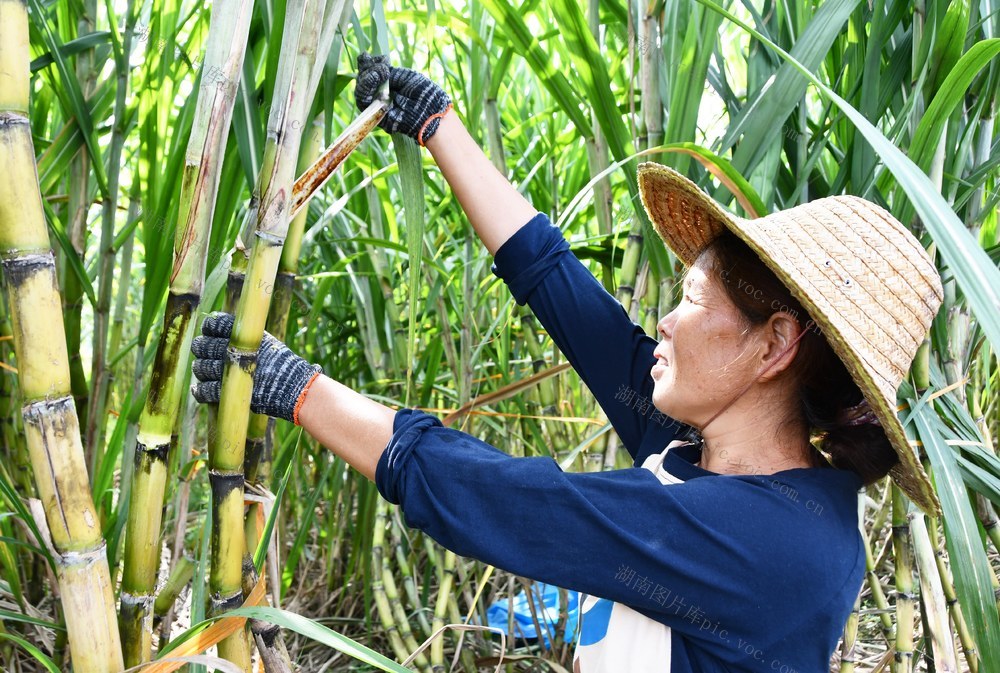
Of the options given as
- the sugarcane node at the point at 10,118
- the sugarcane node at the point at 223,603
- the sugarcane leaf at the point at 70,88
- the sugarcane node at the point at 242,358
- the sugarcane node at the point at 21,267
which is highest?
the sugarcane leaf at the point at 70,88

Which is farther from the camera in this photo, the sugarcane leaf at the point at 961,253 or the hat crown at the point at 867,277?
the hat crown at the point at 867,277

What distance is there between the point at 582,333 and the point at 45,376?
67 centimetres

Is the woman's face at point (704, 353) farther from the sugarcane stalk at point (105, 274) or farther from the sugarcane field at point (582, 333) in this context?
the sugarcane stalk at point (105, 274)

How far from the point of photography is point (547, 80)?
3.50 ft

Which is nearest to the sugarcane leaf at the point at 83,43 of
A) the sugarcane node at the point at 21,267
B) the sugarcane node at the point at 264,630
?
the sugarcane node at the point at 21,267

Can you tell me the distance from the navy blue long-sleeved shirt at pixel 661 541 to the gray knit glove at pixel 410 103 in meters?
0.34

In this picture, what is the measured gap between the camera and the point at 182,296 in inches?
25.3

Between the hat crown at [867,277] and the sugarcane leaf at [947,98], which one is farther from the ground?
the sugarcane leaf at [947,98]

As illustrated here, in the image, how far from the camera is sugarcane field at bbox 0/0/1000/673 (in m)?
0.63

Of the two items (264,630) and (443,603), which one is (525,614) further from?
(264,630)

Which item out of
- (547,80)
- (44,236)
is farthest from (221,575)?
(547,80)

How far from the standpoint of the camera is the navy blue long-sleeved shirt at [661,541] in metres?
0.78

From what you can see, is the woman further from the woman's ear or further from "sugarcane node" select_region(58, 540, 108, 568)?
"sugarcane node" select_region(58, 540, 108, 568)

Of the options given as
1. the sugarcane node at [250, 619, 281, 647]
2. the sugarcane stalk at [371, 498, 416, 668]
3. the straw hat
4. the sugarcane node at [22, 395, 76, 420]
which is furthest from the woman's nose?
the sugarcane stalk at [371, 498, 416, 668]
